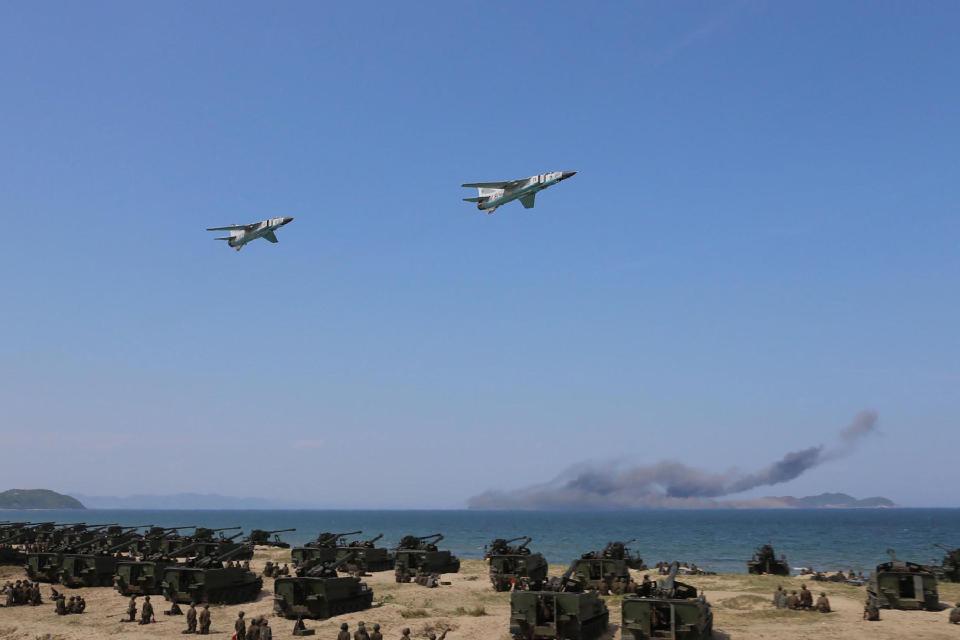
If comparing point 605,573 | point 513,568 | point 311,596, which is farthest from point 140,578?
point 605,573

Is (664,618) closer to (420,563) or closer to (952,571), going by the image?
(420,563)

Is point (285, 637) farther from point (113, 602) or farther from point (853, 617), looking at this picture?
point (853, 617)

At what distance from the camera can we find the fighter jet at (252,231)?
4969 cm

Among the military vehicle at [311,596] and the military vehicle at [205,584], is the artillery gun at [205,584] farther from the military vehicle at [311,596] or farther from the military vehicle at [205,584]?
the military vehicle at [311,596]

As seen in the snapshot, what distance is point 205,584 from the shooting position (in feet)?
108

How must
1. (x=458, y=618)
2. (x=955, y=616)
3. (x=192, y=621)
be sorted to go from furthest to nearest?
(x=458, y=618) → (x=192, y=621) → (x=955, y=616)

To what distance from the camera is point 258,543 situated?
230 ft

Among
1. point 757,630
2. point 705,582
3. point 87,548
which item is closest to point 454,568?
point 705,582

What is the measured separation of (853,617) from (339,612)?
19.9m

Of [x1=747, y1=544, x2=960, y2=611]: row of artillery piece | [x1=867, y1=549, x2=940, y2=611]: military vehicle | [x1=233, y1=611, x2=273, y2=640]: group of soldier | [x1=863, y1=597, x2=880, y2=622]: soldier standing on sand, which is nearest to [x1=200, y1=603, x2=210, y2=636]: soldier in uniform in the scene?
[x1=233, y1=611, x2=273, y2=640]: group of soldier

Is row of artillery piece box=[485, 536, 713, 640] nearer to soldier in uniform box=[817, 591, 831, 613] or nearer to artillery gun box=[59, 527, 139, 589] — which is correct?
soldier in uniform box=[817, 591, 831, 613]

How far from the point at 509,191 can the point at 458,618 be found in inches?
869

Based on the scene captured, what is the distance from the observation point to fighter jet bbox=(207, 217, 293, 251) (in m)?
49.7

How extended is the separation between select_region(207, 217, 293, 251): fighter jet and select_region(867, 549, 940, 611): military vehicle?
3769 cm
